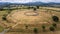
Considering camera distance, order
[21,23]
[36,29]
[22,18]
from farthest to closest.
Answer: [22,18]
[21,23]
[36,29]

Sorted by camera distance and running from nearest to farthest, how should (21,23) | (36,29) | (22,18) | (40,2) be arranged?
(36,29) < (21,23) < (22,18) < (40,2)

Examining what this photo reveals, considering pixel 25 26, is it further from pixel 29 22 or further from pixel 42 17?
pixel 42 17

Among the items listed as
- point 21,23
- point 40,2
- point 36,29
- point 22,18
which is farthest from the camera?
point 40,2

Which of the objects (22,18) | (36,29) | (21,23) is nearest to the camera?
(36,29)

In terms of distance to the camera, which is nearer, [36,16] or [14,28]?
[14,28]

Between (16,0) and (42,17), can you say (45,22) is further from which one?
(16,0)

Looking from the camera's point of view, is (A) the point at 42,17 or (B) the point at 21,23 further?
(A) the point at 42,17

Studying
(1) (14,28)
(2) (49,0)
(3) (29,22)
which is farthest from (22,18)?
(2) (49,0)

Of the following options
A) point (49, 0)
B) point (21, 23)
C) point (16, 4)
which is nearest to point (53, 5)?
point (49, 0)
